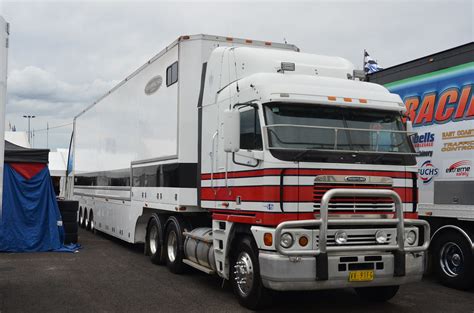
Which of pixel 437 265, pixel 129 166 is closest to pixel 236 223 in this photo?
pixel 437 265

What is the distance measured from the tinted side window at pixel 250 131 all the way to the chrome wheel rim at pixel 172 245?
11.4 feet

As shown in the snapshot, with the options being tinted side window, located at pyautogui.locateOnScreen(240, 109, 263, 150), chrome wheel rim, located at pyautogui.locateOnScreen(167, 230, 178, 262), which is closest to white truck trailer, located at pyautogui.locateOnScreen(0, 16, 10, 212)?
tinted side window, located at pyautogui.locateOnScreen(240, 109, 263, 150)

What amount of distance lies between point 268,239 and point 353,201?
120 cm

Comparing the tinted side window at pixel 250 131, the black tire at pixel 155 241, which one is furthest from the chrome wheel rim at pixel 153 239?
the tinted side window at pixel 250 131

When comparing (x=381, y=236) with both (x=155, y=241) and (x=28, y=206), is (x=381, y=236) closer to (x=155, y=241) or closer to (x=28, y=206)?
(x=155, y=241)

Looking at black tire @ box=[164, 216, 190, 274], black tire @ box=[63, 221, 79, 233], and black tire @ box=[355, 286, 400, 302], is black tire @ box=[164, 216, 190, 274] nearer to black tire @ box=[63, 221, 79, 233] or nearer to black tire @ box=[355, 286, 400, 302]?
black tire @ box=[355, 286, 400, 302]

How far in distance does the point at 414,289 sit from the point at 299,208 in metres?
3.56

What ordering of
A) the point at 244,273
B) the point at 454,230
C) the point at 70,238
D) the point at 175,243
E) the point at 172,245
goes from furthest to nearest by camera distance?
the point at 70,238 → the point at 172,245 → the point at 175,243 → the point at 454,230 → the point at 244,273

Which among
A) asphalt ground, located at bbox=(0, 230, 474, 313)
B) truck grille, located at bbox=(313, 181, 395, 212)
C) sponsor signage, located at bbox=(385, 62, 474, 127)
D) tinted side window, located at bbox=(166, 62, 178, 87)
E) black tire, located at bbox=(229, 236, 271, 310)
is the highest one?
tinted side window, located at bbox=(166, 62, 178, 87)

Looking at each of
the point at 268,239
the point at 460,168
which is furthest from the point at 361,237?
the point at 460,168

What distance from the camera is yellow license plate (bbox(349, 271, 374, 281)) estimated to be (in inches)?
254

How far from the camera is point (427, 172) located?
9445mm

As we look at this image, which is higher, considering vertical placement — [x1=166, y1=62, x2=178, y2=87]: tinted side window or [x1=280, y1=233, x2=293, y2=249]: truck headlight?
[x1=166, y1=62, x2=178, y2=87]: tinted side window

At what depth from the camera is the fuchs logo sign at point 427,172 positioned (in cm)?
930
